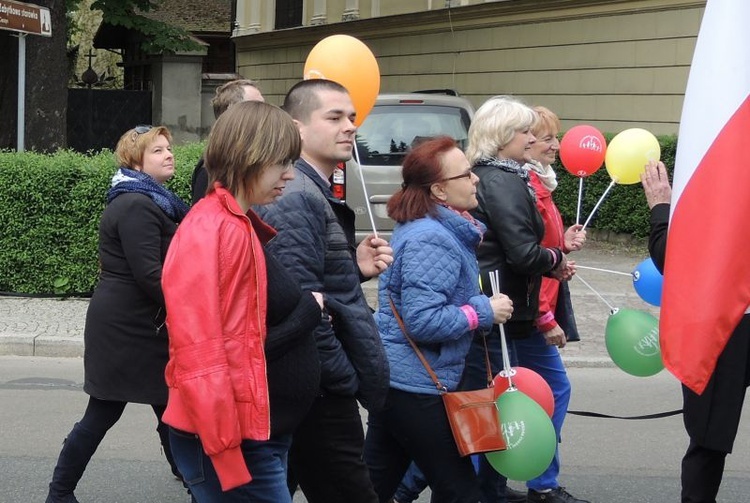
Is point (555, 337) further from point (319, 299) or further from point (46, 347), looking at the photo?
point (46, 347)

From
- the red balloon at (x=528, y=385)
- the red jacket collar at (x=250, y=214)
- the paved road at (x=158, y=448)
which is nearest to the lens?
the red jacket collar at (x=250, y=214)

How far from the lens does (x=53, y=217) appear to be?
9633 millimetres

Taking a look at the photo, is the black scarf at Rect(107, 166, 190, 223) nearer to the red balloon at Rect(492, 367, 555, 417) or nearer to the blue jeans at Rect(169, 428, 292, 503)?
the red balloon at Rect(492, 367, 555, 417)

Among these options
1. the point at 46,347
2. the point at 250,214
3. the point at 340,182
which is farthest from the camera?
the point at 340,182

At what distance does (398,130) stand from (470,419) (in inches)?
289

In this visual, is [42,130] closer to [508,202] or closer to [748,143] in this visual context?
[508,202]

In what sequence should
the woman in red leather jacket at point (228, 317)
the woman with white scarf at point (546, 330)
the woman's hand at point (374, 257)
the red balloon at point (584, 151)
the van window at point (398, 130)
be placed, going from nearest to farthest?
the woman in red leather jacket at point (228, 317)
the woman's hand at point (374, 257)
the woman with white scarf at point (546, 330)
the red balloon at point (584, 151)
the van window at point (398, 130)

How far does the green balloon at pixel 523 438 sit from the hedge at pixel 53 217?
587 cm

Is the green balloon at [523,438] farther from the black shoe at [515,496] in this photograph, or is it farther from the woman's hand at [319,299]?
the woman's hand at [319,299]

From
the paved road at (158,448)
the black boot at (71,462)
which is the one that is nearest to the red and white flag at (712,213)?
the paved road at (158,448)

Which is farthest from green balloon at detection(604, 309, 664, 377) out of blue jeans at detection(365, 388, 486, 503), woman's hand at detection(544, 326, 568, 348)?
blue jeans at detection(365, 388, 486, 503)

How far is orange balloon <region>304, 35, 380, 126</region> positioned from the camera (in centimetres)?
482

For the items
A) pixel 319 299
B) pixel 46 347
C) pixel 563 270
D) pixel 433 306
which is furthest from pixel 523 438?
pixel 46 347

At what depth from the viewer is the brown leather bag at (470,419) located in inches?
158
